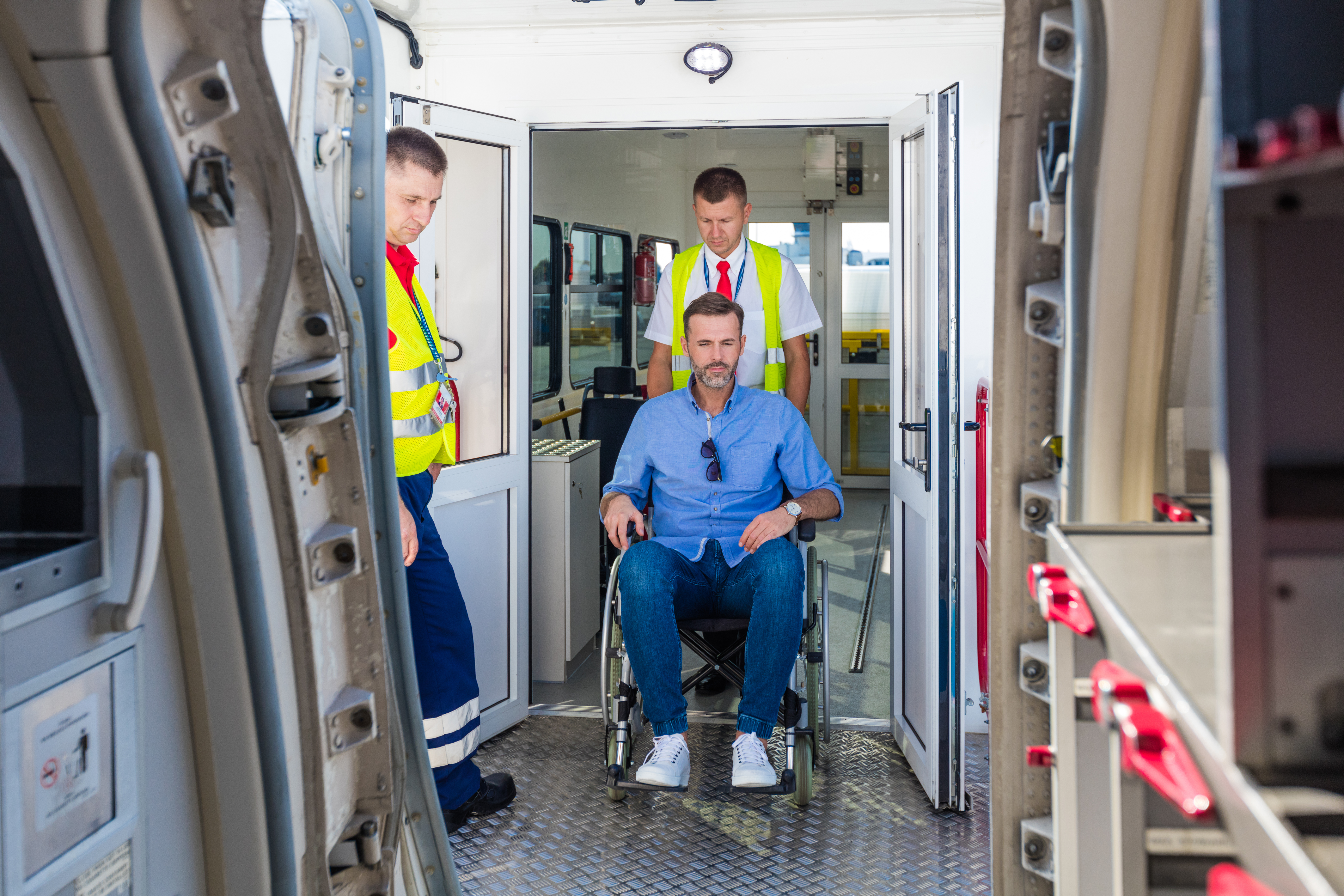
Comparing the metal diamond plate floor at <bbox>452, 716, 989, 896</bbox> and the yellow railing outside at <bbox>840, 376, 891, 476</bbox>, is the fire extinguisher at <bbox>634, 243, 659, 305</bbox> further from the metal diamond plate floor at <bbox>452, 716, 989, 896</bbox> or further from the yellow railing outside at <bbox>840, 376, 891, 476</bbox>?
the metal diamond plate floor at <bbox>452, 716, 989, 896</bbox>

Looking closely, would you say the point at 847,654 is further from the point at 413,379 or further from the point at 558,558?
the point at 413,379

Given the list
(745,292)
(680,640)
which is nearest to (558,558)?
(680,640)

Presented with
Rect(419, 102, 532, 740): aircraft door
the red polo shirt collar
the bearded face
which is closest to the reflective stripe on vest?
the red polo shirt collar

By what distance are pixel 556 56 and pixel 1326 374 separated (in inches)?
140

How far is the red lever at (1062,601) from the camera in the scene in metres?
1.08

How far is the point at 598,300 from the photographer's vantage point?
6.94 metres

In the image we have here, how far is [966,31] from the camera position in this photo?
143 inches

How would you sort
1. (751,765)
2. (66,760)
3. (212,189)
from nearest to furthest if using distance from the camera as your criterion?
(66,760), (212,189), (751,765)

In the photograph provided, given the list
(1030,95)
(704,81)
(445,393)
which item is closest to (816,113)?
(704,81)

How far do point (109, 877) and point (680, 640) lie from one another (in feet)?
7.01

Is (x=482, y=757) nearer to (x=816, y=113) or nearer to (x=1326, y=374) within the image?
(x=816, y=113)

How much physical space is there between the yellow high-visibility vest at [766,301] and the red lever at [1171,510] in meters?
2.66

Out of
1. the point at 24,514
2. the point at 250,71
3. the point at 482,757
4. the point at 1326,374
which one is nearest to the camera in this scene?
the point at 1326,374

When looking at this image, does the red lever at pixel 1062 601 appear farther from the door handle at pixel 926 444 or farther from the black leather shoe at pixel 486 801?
the black leather shoe at pixel 486 801
